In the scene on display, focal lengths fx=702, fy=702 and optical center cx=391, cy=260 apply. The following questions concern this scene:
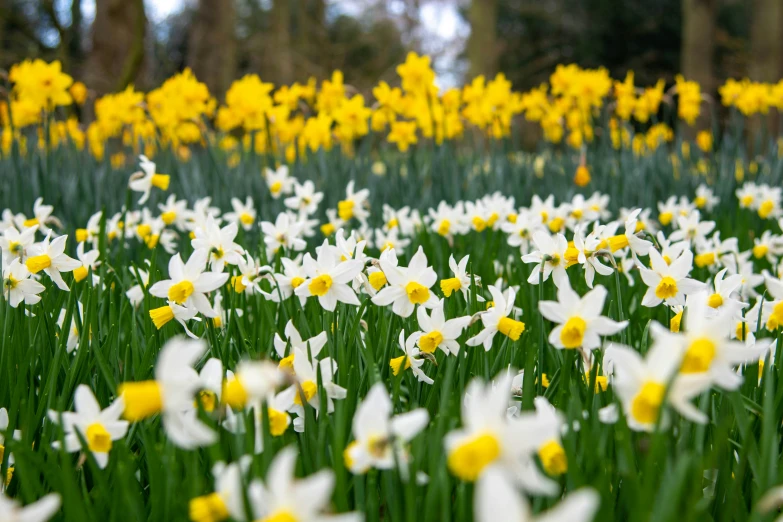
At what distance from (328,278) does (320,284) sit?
18 mm

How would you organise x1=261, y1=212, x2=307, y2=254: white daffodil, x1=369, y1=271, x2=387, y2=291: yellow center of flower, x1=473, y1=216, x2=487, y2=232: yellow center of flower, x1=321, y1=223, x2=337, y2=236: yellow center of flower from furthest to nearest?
x1=321, y1=223, x2=337, y2=236: yellow center of flower → x1=473, y1=216, x2=487, y2=232: yellow center of flower → x1=261, y1=212, x2=307, y2=254: white daffodil → x1=369, y1=271, x2=387, y2=291: yellow center of flower

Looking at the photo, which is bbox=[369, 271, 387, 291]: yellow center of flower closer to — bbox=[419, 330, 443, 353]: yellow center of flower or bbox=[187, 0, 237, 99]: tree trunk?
bbox=[419, 330, 443, 353]: yellow center of flower

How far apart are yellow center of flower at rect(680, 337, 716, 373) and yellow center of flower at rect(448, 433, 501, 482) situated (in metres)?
0.27

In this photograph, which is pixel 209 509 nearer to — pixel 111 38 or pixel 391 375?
pixel 391 375

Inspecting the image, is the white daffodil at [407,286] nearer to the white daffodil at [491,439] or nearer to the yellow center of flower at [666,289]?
the yellow center of flower at [666,289]

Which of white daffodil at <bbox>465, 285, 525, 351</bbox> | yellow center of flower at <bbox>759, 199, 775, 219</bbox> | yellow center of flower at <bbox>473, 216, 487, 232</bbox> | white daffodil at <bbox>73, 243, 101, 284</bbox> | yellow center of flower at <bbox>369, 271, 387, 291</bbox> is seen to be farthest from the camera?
yellow center of flower at <bbox>759, 199, 775, 219</bbox>

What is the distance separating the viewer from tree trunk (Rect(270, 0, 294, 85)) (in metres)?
11.3

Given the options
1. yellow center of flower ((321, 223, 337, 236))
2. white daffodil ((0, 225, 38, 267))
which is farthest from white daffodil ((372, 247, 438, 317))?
yellow center of flower ((321, 223, 337, 236))

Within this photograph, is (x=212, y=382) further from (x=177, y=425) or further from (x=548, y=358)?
(x=548, y=358)

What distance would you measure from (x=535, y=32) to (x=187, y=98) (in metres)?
16.5

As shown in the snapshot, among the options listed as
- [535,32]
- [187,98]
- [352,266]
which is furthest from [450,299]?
A: [535,32]

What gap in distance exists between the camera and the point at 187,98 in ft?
12.6

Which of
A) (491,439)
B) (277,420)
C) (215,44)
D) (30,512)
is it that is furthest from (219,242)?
(215,44)

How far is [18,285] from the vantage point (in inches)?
56.2
